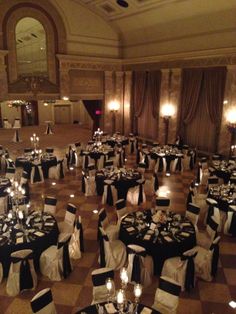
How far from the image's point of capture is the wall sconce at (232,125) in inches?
461

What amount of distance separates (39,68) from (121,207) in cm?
1073

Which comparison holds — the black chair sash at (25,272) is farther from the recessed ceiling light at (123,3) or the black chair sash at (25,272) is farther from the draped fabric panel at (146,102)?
the recessed ceiling light at (123,3)

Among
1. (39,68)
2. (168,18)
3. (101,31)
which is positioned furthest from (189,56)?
(39,68)

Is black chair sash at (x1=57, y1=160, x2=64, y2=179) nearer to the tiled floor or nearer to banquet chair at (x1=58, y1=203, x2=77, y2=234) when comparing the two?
the tiled floor

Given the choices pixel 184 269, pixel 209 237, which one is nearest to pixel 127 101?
pixel 209 237

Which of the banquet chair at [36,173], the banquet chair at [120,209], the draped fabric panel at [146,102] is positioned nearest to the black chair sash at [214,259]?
the banquet chair at [120,209]

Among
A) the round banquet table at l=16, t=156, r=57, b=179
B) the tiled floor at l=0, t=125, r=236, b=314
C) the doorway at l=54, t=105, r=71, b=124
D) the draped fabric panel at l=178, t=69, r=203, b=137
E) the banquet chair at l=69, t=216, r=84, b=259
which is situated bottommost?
the tiled floor at l=0, t=125, r=236, b=314

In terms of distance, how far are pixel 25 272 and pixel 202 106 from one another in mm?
10420

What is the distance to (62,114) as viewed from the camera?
25.2 m

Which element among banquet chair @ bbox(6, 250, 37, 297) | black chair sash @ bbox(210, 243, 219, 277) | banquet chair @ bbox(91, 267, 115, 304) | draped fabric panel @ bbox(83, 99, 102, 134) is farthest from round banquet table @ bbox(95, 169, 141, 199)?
draped fabric panel @ bbox(83, 99, 102, 134)

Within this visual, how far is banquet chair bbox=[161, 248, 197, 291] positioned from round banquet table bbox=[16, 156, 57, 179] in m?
6.61

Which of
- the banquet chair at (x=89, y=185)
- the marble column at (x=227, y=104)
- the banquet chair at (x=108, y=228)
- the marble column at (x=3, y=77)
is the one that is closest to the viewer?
the banquet chair at (x=108, y=228)

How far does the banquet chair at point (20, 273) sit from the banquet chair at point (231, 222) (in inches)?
182

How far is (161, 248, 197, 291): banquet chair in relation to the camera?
209 inches
